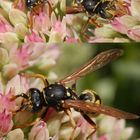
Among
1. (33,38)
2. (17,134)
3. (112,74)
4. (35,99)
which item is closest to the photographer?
(17,134)

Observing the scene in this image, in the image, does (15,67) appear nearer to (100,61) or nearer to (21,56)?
(21,56)

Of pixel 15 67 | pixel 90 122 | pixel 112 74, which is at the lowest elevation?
pixel 112 74

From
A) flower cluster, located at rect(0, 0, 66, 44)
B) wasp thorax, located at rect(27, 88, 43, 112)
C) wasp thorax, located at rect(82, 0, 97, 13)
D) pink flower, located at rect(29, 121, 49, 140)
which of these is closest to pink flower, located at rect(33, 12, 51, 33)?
flower cluster, located at rect(0, 0, 66, 44)

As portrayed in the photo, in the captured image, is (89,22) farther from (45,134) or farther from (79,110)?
(45,134)

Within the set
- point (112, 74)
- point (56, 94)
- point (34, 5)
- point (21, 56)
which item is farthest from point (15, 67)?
point (112, 74)

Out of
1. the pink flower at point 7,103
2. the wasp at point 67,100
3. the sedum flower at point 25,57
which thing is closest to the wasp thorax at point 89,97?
the wasp at point 67,100

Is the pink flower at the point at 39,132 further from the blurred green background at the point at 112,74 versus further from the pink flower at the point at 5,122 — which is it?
the blurred green background at the point at 112,74

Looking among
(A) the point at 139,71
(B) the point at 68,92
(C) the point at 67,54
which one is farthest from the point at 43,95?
(A) the point at 139,71
